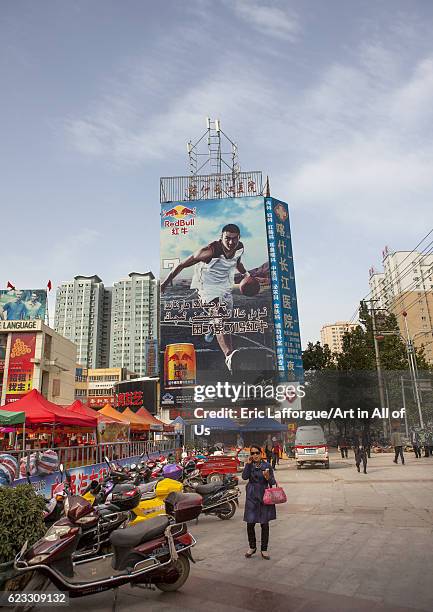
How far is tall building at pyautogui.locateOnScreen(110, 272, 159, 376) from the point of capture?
421ft

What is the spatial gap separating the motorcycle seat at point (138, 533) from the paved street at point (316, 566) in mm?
594

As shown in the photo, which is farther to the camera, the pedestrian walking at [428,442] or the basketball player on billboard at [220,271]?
the basketball player on billboard at [220,271]

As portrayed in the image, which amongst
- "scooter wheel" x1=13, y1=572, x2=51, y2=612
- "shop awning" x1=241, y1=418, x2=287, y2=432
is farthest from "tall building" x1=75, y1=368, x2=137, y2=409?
"scooter wheel" x1=13, y1=572, x2=51, y2=612

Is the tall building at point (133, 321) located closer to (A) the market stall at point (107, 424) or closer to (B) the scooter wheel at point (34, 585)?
(A) the market stall at point (107, 424)

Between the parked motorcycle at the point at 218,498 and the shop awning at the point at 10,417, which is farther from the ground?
the shop awning at the point at 10,417

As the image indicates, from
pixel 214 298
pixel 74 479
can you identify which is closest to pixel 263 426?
pixel 74 479

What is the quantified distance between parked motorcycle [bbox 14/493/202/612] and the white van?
16.8m

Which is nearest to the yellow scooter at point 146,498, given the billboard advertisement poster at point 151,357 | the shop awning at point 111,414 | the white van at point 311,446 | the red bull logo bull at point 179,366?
the shop awning at point 111,414

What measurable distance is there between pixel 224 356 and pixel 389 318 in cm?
1807

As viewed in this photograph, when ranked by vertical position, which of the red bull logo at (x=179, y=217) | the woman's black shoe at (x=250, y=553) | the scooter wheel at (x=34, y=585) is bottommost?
the woman's black shoe at (x=250, y=553)

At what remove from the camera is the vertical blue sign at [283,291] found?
164 ft

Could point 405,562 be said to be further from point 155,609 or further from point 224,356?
point 224,356

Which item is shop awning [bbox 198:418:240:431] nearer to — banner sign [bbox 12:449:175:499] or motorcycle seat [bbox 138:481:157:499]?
banner sign [bbox 12:449:175:499]

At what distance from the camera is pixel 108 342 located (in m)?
133
